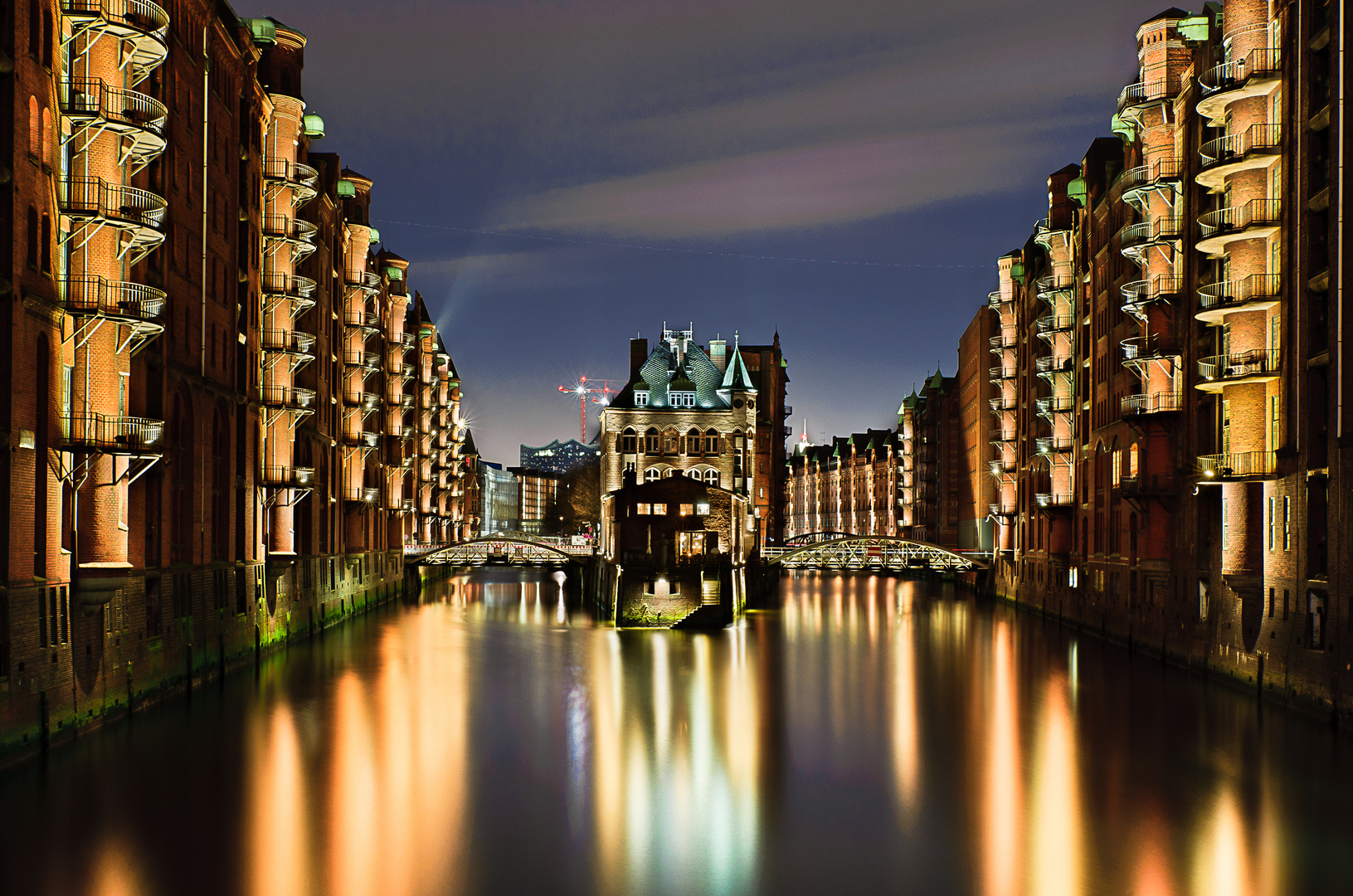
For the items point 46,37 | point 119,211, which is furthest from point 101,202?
point 46,37

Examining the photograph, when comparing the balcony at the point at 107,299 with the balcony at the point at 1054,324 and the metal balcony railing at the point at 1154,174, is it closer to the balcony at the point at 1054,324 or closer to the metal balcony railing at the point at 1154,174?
the metal balcony railing at the point at 1154,174

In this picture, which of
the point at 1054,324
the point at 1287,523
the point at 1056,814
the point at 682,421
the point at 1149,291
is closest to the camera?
the point at 1056,814

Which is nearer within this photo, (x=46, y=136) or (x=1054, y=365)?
(x=46, y=136)

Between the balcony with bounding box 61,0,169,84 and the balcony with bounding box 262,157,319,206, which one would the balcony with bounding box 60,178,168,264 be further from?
the balcony with bounding box 262,157,319,206

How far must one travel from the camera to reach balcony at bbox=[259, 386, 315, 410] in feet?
160

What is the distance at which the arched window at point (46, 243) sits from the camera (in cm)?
2708

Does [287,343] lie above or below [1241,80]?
below

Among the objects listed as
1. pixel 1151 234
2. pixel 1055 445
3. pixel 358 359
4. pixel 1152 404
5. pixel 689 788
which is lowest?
pixel 689 788

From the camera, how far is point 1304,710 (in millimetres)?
32469

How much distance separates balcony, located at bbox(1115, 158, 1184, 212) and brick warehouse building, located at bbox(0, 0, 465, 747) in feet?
109

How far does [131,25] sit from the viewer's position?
28.8m

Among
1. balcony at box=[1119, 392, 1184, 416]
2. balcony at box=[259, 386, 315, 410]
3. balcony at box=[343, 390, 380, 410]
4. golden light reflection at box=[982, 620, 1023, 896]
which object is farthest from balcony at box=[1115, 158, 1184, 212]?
balcony at box=[343, 390, 380, 410]

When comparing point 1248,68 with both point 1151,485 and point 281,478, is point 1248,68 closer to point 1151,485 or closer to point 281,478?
point 1151,485

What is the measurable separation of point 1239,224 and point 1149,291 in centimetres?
845
